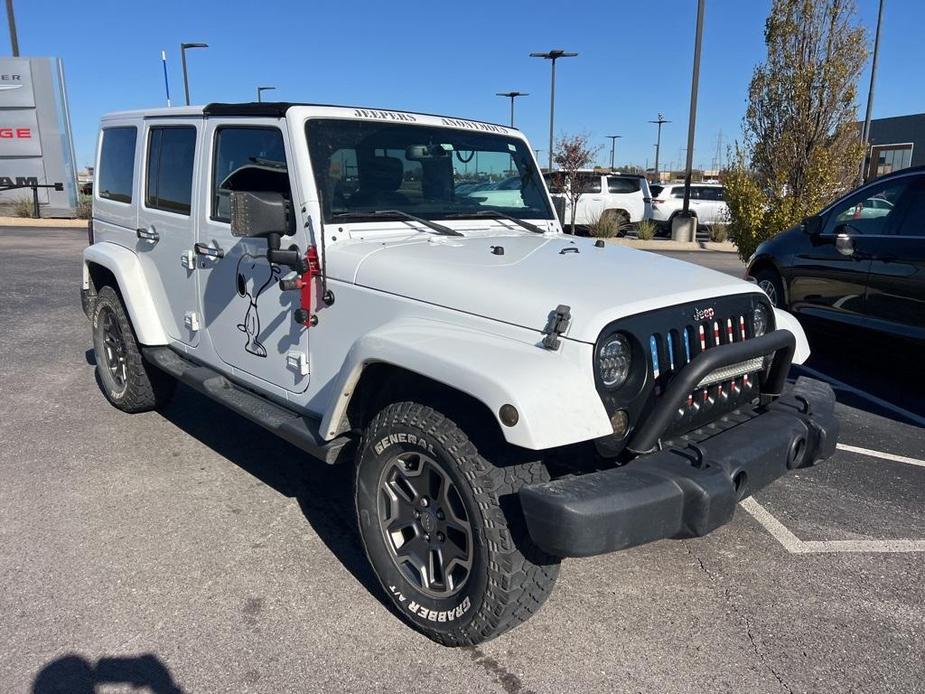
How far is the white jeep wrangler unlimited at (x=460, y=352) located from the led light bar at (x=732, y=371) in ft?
0.04

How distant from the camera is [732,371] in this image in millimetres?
2920

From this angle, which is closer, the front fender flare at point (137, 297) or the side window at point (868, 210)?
the front fender flare at point (137, 297)

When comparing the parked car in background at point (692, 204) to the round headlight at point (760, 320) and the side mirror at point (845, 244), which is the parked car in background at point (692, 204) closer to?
the side mirror at point (845, 244)

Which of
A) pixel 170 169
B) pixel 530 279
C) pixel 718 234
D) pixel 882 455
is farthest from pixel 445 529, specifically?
→ pixel 718 234

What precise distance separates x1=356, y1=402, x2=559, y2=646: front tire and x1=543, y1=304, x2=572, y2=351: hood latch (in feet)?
1.41

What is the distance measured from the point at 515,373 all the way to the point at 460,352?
24 cm

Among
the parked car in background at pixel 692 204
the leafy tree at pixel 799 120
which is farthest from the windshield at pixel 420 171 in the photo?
the parked car in background at pixel 692 204

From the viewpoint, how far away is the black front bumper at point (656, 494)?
2289 millimetres

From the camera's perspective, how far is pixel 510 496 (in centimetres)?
250

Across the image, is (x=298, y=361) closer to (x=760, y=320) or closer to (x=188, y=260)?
(x=188, y=260)

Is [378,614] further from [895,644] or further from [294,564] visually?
[895,644]

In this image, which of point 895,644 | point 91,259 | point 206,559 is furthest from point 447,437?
point 91,259

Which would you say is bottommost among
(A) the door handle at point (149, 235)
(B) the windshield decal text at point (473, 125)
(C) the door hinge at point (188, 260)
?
(C) the door hinge at point (188, 260)

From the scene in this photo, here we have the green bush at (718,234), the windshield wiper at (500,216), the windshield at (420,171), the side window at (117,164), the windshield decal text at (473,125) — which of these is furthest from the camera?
the green bush at (718,234)
